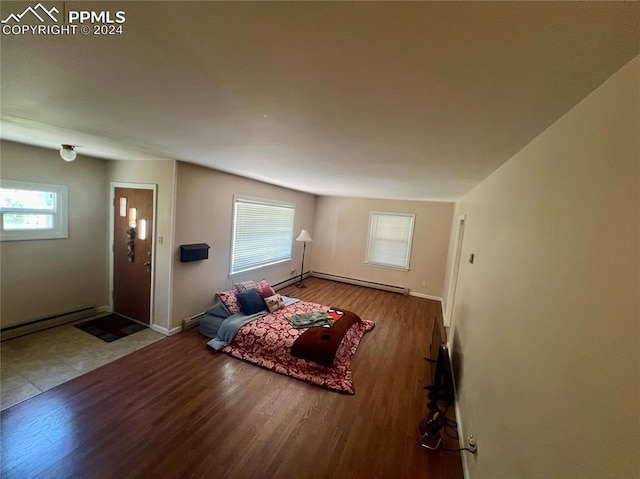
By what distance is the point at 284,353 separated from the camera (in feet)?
10.4

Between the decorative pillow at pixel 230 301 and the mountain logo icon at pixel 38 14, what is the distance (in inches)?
138

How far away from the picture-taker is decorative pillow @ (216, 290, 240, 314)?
3.88 metres

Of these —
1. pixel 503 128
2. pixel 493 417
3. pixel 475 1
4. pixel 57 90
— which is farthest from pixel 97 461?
pixel 503 128

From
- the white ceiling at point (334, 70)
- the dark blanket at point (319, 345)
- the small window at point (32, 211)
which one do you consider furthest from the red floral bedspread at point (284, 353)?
the small window at point (32, 211)

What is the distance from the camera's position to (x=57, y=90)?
4.50ft

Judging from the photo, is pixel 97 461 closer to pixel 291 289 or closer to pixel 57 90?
pixel 57 90

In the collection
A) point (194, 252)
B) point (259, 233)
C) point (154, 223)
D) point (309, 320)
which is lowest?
point (309, 320)

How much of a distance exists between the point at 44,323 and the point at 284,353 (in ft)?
11.1

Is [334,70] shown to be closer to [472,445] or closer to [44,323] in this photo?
[472,445]

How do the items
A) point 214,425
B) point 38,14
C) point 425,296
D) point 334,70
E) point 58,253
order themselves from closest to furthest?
point 38,14, point 334,70, point 214,425, point 58,253, point 425,296

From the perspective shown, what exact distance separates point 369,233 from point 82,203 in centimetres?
577

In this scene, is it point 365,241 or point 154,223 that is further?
point 365,241

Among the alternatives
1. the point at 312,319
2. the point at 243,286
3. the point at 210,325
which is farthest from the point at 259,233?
the point at 312,319

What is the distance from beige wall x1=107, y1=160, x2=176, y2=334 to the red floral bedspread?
3.77 ft
